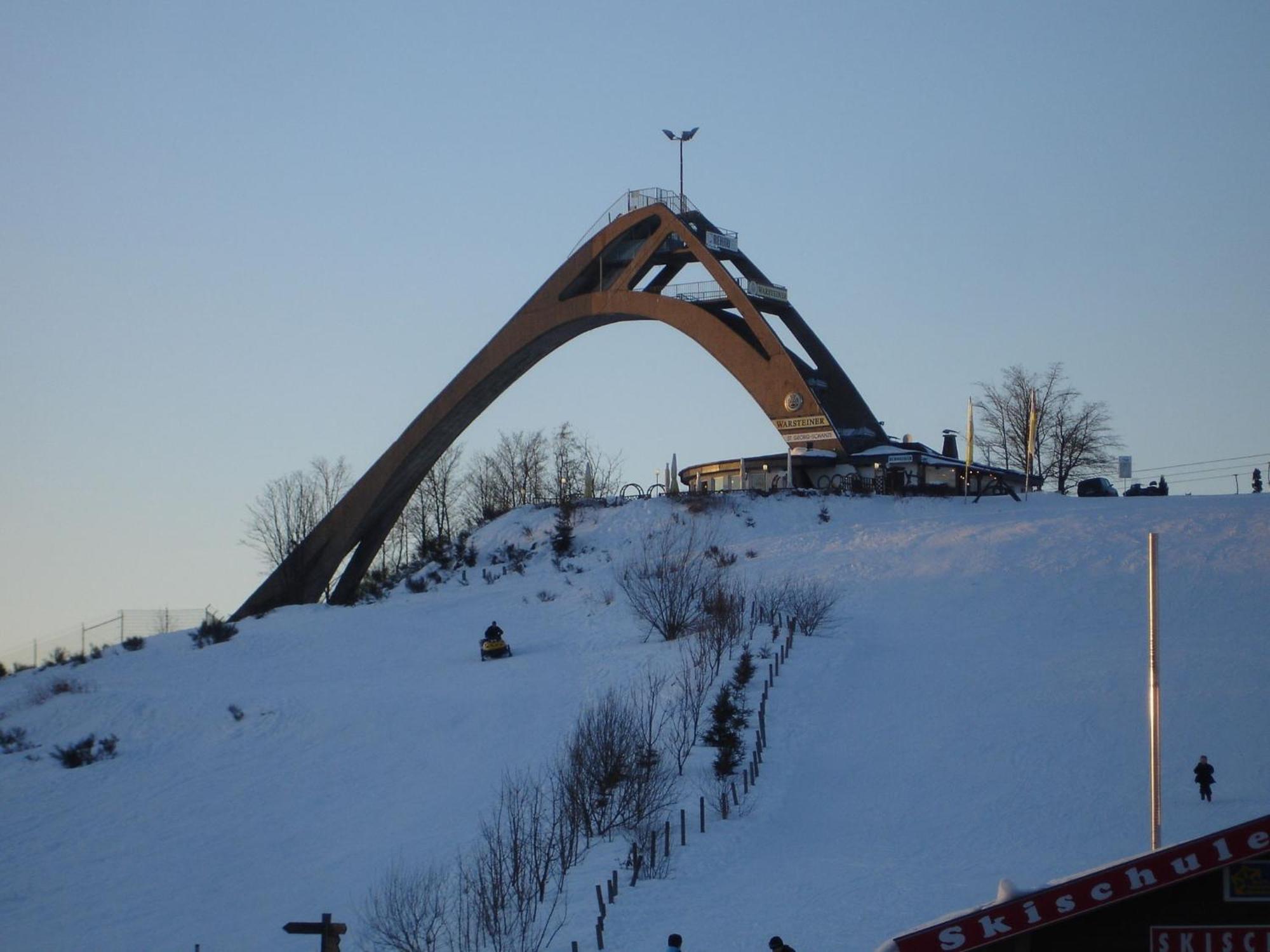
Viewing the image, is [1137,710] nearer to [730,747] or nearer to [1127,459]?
[730,747]

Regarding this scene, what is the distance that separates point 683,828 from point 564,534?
78.8 feet

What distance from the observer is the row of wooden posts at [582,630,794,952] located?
1631cm

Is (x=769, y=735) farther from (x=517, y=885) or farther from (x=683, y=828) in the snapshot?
(x=517, y=885)

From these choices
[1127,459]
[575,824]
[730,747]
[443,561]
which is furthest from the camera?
[1127,459]

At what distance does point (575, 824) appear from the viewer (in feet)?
64.4

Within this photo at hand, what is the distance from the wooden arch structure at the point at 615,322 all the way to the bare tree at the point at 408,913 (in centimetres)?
2556

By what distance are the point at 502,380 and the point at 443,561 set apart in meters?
8.05

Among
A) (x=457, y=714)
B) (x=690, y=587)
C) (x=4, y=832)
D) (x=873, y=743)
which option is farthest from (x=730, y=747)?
(x=4, y=832)

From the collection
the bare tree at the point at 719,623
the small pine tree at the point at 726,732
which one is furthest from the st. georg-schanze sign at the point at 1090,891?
the bare tree at the point at 719,623

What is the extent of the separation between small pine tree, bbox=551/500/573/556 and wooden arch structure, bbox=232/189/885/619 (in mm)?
6660

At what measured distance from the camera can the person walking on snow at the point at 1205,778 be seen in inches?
777

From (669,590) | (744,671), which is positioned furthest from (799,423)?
(744,671)

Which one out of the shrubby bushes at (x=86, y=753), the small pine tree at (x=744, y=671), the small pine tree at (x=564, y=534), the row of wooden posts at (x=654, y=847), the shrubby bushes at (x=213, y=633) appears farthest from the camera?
the small pine tree at (x=564, y=534)

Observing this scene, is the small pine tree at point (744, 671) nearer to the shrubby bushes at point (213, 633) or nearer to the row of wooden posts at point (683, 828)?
the row of wooden posts at point (683, 828)
